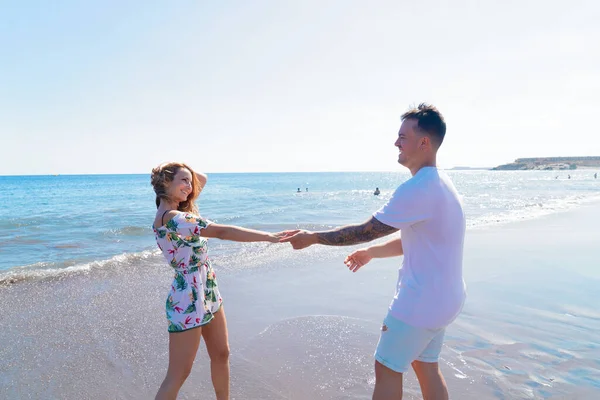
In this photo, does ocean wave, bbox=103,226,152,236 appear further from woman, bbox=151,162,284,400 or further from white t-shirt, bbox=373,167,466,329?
white t-shirt, bbox=373,167,466,329

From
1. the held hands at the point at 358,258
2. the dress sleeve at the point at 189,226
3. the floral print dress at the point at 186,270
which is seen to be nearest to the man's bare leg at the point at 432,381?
the held hands at the point at 358,258

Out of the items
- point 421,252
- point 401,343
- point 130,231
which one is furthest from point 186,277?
point 130,231

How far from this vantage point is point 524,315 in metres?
5.72

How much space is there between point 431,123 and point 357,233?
0.91m

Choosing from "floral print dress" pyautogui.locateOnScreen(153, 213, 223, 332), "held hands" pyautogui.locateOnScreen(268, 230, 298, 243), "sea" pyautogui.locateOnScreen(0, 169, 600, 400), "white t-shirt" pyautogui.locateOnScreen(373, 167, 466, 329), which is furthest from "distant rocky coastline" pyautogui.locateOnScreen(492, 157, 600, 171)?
"floral print dress" pyautogui.locateOnScreen(153, 213, 223, 332)

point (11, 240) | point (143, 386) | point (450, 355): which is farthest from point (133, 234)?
point (450, 355)

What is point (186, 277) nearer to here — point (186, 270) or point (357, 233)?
point (186, 270)

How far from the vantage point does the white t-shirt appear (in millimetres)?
2428

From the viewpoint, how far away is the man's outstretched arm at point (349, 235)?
262 centimetres

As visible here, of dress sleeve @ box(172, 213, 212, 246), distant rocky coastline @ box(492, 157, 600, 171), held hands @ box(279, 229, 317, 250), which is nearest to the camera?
dress sleeve @ box(172, 213, 212, 246)

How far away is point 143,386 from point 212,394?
79 centimetres

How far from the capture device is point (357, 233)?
2.77m

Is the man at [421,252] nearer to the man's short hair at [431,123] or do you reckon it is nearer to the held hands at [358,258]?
the man's short hair at [431,123]

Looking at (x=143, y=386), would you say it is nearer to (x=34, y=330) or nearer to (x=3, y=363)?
(x=3, y=363)
